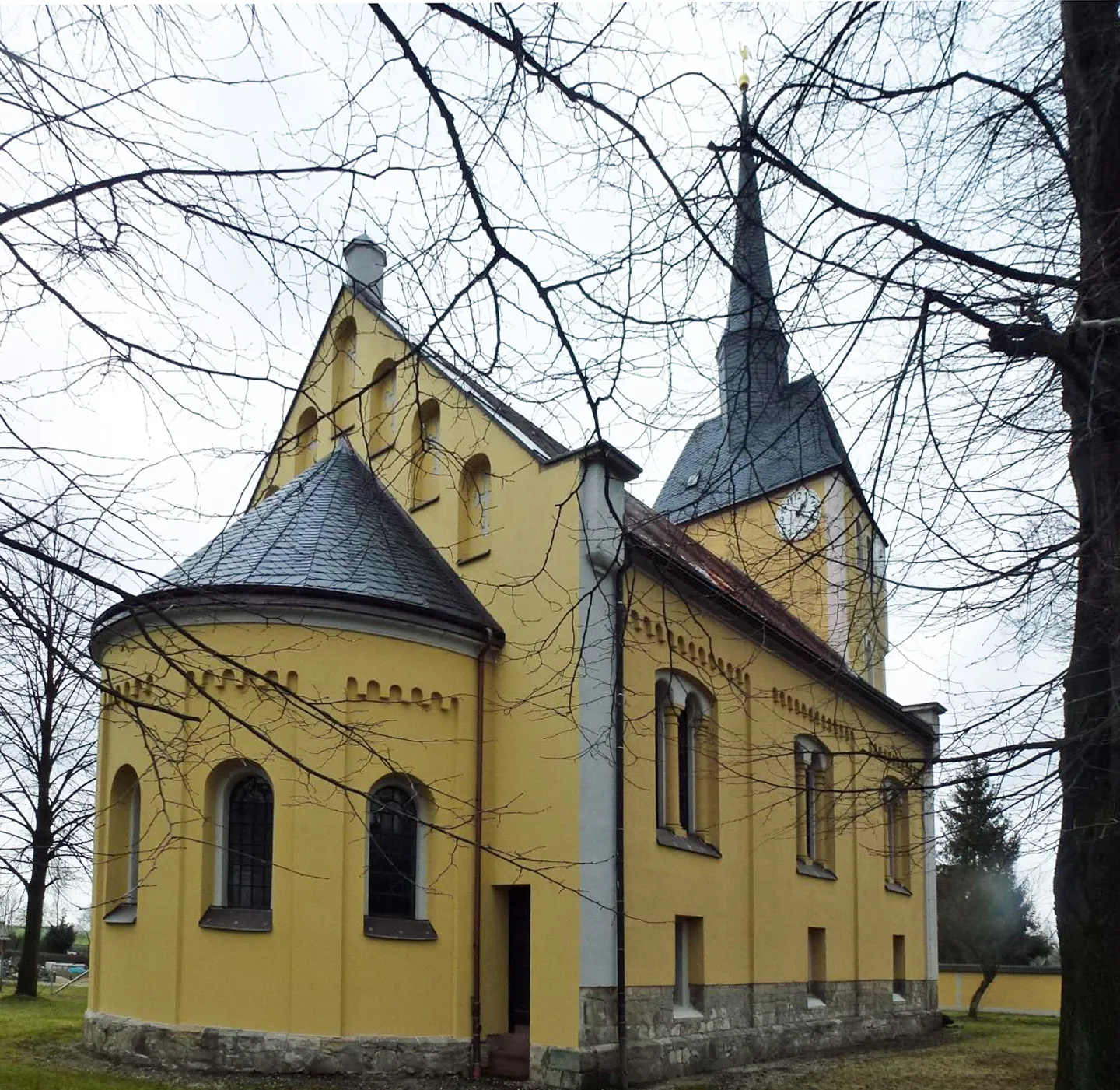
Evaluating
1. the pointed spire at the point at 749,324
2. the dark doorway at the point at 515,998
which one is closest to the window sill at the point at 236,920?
the dark doorway at the point at 515,998

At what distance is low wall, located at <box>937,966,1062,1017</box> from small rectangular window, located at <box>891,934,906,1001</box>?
27.7 feet

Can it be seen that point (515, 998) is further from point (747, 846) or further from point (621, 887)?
point (747, 846)

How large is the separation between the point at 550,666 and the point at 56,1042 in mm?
8024

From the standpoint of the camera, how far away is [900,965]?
23312 millimetres

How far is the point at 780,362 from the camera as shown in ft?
20.2

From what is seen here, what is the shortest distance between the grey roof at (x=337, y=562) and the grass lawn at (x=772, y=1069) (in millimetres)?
4929

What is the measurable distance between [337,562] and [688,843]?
5.94 m

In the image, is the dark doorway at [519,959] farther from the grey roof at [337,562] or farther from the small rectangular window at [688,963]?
the grey roof at [337,562]

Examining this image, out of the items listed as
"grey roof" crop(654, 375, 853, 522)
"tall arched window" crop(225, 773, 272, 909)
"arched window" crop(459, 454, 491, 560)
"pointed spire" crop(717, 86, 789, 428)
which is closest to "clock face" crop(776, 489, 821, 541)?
"grey roof" crop(654, 375, 853, 522)

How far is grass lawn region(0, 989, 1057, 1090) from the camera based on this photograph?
37.4 feet

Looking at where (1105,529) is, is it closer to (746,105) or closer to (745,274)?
(745,274)

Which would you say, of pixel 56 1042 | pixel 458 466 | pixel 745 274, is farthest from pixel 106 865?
pixel 745 274

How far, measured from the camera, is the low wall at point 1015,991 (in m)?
30.9

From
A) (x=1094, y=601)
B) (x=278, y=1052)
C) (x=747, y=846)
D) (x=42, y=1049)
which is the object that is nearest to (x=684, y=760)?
(x=747, y=846)
